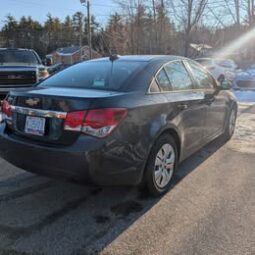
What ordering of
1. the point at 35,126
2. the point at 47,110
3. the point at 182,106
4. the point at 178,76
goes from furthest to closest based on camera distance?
1. the point at 178,76
2. the point at 182,106
3. the point at 35,126
4. the point at 47,110

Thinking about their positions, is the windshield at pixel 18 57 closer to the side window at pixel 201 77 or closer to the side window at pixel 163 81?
the side window at pixel 201 77

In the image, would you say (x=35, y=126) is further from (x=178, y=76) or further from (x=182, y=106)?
(x=178, y=76)

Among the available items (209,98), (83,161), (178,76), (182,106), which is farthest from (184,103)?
(83,161)

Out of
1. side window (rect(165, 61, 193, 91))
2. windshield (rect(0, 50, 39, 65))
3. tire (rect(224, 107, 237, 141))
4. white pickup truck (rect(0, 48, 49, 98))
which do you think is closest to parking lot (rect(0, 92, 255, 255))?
side window (rect(165, 61, 193, 91))

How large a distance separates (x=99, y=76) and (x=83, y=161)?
1.31 meters

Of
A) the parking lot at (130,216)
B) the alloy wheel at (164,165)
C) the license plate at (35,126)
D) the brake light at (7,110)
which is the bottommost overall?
the parking lot at (130,216)

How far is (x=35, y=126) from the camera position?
3.89m

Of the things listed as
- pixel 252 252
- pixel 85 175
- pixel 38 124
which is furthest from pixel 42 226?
pixel 252 252

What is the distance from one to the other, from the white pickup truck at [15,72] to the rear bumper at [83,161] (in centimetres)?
785

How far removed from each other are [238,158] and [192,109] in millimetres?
1485

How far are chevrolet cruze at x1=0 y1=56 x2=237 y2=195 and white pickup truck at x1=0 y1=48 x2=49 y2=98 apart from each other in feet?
22.7

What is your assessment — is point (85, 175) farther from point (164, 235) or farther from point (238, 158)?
point (238, 158)

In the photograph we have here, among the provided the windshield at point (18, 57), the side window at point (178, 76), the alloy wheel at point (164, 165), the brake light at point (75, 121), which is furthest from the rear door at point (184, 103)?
the windshield at point (18, 57)

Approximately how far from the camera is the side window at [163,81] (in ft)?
14.7
